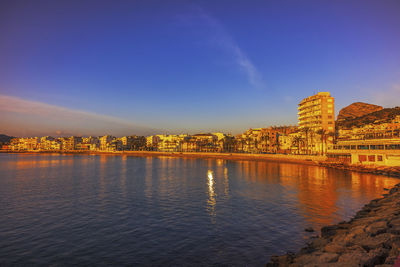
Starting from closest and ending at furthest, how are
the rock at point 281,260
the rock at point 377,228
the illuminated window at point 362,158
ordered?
the rock at point 281,260
the rock at point 377,228
the illuminated window at point 362,158

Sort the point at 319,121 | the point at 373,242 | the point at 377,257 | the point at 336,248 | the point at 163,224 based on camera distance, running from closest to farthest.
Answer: the point at 377,257
the point at 373,242
the point at 336,248
the point at 163,224
the point at 319,121

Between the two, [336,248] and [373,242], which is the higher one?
[373,242]

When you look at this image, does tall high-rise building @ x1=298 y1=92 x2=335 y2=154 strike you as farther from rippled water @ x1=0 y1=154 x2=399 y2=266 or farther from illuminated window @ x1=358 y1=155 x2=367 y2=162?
rippled water @ x1=0 y1=154 x2=399 y2=266

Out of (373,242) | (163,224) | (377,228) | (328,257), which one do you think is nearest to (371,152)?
(377,228)

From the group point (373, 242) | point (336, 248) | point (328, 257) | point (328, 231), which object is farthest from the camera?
point (328, 231)

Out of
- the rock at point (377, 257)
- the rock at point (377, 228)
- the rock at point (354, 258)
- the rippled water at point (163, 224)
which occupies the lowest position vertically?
the rippled water at point (163, 224)

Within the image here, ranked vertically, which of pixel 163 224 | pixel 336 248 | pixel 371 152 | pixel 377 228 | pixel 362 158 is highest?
pixel 371 152

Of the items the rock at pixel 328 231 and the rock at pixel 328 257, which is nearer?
the rock at pixel 328 257

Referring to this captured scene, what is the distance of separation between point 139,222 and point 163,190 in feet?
61.7

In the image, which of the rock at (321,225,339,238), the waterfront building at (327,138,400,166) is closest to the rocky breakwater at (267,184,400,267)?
the rock at (321,225,339,238)

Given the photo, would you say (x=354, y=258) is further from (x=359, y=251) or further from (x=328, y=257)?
(x=328, y=257)

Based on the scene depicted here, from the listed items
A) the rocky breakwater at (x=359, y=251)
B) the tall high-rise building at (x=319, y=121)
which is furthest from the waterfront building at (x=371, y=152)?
the rocky breakwater at (x=359, y=251)

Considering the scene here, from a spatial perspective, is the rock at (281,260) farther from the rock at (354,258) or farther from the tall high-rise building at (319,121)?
the tall high-rise building at (319,121)

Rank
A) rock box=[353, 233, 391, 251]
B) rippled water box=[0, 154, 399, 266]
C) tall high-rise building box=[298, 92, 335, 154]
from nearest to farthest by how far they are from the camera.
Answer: rock box=[353, 233, 391, 251] → rippled water box=[0, 154, 399, 266] → tall high-rise building box=[298, 92, 335, 154]
